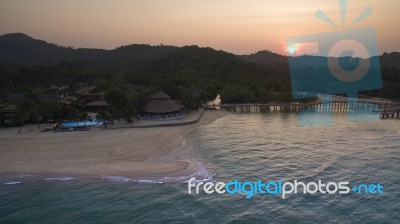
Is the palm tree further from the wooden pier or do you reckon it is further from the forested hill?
the wooden pier

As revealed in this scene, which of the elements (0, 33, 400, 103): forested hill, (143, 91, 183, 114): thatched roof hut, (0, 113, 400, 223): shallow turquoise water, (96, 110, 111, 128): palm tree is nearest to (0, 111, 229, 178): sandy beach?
(96, 110, 111, 128): palm tree

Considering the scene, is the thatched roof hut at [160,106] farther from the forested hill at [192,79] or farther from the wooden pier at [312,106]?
the wooden pier at [312,106]

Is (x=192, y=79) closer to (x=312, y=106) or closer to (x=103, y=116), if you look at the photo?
(x=312, y=106)

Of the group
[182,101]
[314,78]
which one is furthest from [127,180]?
[314,78]

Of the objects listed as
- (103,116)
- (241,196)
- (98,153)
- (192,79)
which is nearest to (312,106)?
(192,79)

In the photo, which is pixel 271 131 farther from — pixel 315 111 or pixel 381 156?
pixel 315 111

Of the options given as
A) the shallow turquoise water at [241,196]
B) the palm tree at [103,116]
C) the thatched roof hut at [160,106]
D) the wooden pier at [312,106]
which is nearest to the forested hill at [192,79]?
the wooden pier at [312,106]
